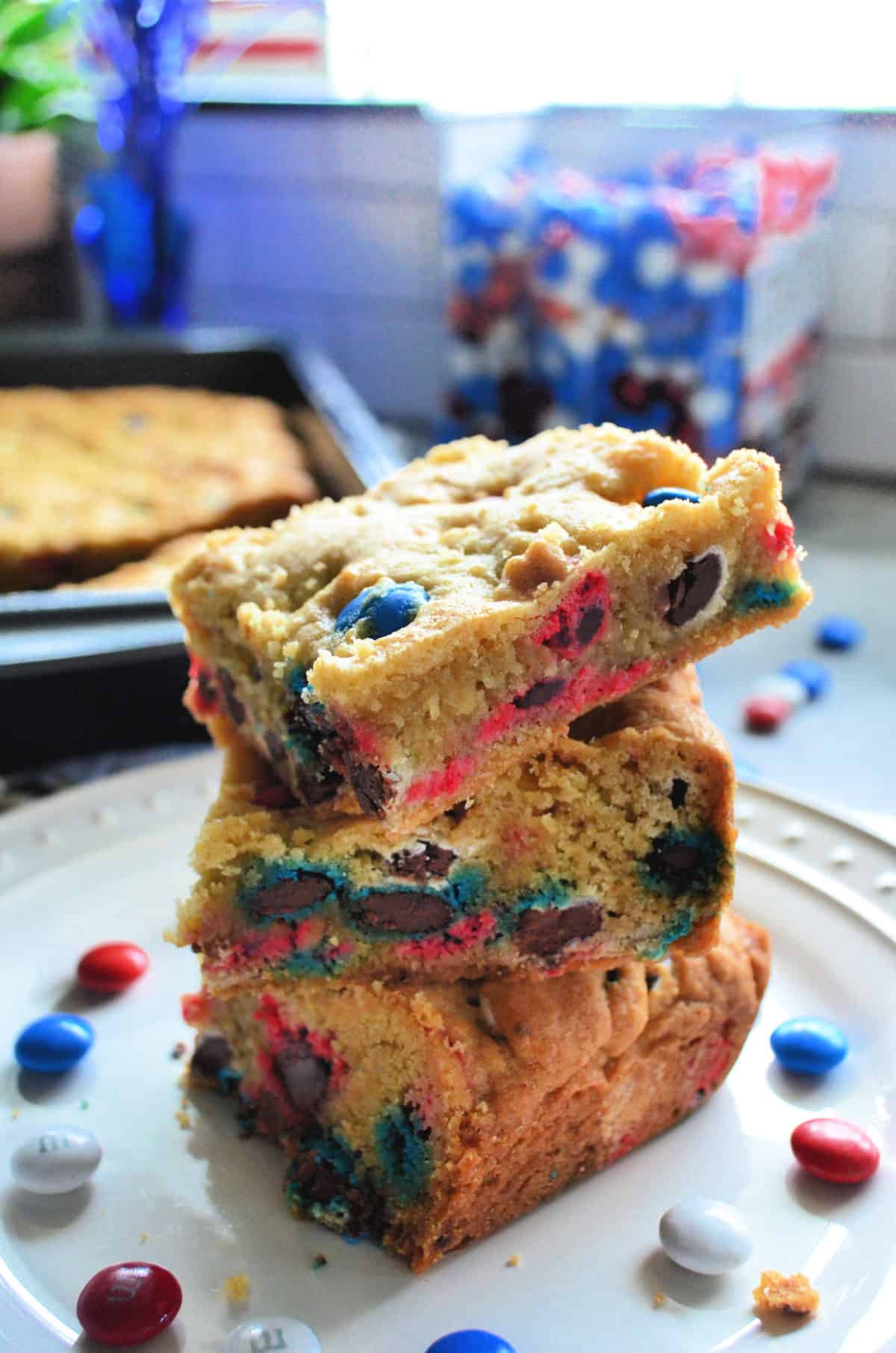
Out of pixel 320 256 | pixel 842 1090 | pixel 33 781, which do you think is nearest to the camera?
pixel 842 1090

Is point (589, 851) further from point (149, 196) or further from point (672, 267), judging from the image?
point (149, 196)

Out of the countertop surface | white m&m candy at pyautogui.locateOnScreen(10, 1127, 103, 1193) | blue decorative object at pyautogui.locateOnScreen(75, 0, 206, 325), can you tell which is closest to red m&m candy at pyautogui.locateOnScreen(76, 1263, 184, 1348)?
white m&m candy at pyautogui.locateOnScreen(10, 1127, 103, 1193)

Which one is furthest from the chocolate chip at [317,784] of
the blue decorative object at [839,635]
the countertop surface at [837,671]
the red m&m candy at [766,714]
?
the blue decorative object at [839,635]

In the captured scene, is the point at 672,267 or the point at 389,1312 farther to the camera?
the point at 672,267

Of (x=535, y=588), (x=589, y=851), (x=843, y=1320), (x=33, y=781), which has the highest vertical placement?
(x=535, y=588)

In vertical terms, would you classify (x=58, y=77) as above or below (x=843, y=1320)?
above

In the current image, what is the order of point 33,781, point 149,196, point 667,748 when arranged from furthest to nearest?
point 149,196, point 33,781, point 667,748

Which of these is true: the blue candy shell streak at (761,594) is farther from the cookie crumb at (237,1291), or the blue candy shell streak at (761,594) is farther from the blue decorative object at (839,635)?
the blue decorative object at (839,635)

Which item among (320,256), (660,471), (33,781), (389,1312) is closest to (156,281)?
(320,256)

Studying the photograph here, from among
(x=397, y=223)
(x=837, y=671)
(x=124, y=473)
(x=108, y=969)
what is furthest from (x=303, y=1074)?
(x=397, y=223)
